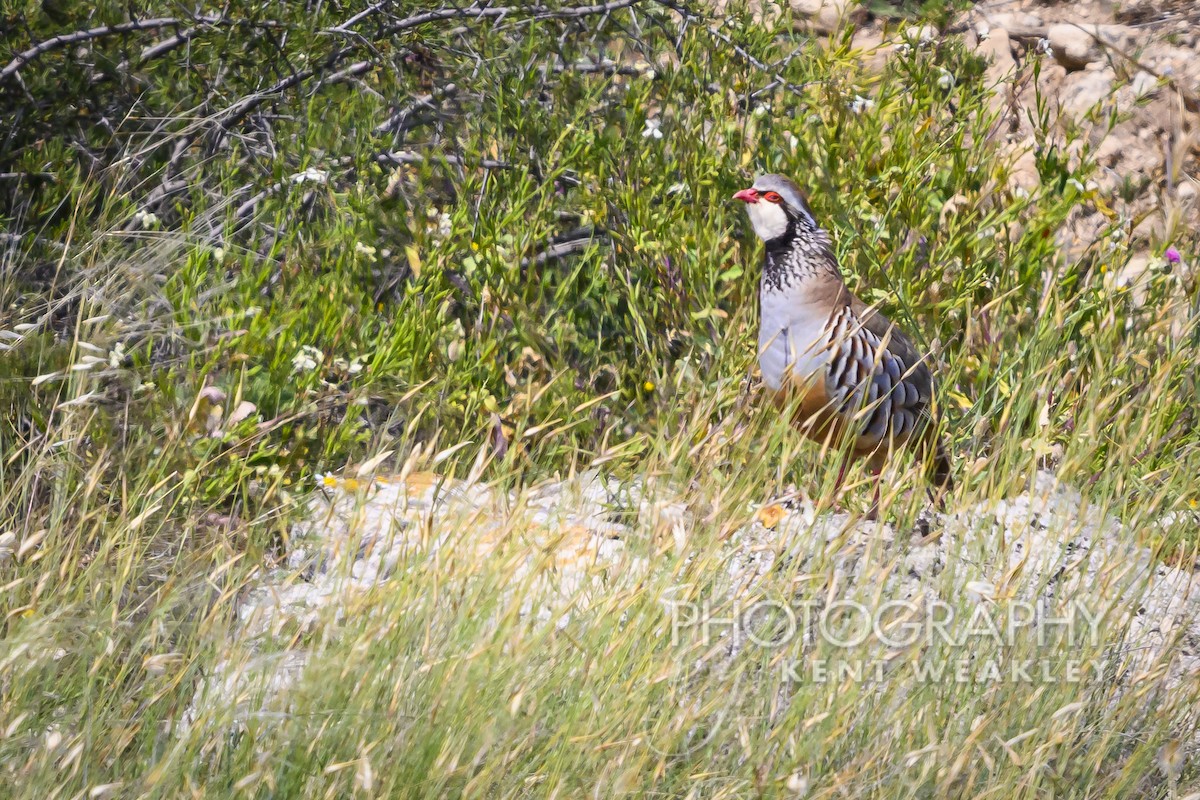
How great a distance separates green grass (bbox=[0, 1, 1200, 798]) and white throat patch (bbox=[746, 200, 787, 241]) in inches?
6.2

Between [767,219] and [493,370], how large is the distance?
36.5 inches

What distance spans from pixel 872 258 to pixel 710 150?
83cm

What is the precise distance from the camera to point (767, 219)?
3.63 meters

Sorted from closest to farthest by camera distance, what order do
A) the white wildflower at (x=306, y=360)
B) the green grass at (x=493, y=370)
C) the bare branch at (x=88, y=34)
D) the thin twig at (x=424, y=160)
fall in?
the green grass at (x=493, y=370), the white wildflower at (x=306, y=360), the bare branch at (x=88, y=34), the thin twig at (x=424, y=160)

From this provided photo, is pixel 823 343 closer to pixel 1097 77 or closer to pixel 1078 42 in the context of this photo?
pixel 1097 77

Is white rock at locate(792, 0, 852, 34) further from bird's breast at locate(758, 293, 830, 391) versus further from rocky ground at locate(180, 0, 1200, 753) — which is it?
bird's breast at locate(758, 293, 830, 391)

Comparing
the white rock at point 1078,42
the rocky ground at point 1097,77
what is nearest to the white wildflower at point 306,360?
the rocky ground at point 1097,77

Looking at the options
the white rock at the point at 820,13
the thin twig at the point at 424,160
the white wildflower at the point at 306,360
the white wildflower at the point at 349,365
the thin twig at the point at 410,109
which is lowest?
the white wildflower at the point at 349,365

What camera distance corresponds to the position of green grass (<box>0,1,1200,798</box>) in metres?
2.00

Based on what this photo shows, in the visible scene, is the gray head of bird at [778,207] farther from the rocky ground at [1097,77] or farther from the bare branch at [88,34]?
the bare branch at [88,34]

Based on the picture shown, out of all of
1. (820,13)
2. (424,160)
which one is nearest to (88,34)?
(424,160)

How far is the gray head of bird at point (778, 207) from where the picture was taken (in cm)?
357

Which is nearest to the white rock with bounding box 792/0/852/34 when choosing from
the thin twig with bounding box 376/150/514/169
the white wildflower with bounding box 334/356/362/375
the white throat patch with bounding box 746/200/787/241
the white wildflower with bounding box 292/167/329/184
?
the thin twig with bounding box 376/150/514/169

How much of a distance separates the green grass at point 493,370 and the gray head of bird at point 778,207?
0.54 feet
